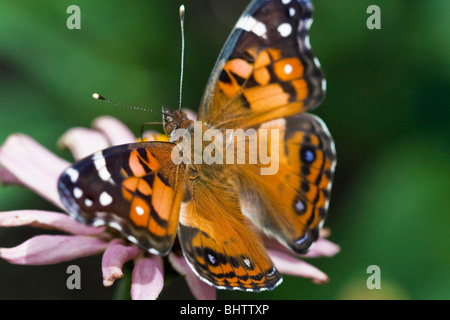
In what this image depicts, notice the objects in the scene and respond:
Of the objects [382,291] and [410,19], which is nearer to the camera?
[382,291]

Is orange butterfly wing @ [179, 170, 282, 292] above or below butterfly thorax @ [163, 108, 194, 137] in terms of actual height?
below

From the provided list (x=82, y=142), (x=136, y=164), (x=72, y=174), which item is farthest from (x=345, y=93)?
(x=72, y=174)

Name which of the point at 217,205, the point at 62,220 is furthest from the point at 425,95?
the point at 62,220

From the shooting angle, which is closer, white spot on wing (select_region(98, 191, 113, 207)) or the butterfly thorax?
white spot on wing (select_region(98, 191, 113, 207))

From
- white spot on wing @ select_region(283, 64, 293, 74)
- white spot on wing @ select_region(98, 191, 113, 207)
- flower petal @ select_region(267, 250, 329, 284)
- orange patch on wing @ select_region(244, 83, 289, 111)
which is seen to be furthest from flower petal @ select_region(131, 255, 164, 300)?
white spot on wing @ select_region(283, 64, 293, 74)

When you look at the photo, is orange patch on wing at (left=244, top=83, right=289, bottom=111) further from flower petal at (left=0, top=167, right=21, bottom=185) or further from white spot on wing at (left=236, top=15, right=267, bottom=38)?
flower petal at (left=0, top=167, right=21, bottom=185)

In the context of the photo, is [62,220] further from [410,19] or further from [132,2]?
[410,19]

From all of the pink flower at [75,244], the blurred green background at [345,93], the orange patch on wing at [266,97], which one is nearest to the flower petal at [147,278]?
the pink flower at [75,244]

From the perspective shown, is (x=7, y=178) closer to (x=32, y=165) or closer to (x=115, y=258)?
(x=32, y=165)
